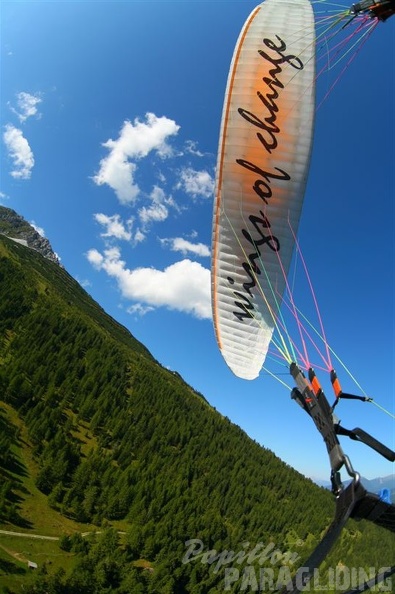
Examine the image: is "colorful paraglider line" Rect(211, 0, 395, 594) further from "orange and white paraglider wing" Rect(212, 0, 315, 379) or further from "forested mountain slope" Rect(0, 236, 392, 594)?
"forested mountain slope" Rect(0, 236, 392, 594)

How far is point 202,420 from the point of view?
6614 inches

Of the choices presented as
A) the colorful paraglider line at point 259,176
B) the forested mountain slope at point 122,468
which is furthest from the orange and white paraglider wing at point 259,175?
the forested mountain slope at point 122,468

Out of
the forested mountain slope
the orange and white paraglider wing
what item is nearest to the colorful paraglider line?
the orange and white paraglider wing

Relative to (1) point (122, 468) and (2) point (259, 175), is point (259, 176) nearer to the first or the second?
(2) point (259, 175)

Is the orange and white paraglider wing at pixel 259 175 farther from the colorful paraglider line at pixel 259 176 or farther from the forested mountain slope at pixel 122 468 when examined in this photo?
the forested mountain slope at pixel 122 468

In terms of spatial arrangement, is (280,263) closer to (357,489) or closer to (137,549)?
(357,489)

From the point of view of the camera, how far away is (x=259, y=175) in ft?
40.0

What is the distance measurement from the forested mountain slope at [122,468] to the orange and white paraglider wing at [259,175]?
6753 cm

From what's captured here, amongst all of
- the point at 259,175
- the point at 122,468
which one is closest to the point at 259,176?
the point at 259,175

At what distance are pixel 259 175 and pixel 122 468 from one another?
117259 mm

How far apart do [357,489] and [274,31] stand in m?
12.9

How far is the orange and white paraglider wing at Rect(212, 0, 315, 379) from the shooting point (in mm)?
12094

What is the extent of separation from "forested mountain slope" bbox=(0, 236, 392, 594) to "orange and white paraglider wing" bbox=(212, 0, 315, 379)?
6753 centimetres

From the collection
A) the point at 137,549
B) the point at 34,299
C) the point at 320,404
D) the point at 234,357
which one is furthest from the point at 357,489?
the point at 34,299
